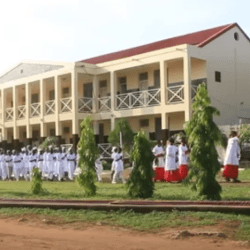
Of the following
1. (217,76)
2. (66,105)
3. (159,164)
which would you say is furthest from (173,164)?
(66,105)

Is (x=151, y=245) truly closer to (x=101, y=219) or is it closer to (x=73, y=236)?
(x=73, y=236)

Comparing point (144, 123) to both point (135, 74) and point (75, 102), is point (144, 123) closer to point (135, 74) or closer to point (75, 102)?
point (135, 74)

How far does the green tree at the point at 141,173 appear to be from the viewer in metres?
11.0

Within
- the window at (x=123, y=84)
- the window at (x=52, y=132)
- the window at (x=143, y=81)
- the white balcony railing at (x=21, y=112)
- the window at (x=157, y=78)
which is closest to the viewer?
the window at (x=157, y=78)

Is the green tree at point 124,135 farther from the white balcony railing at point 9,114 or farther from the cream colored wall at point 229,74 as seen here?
the white balcony railing at point 9,114

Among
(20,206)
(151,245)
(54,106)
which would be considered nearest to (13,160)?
(54,106)

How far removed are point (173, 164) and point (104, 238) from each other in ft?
33.9

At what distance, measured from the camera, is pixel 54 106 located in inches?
1111

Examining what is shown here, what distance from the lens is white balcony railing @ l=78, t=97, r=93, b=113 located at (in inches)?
1038

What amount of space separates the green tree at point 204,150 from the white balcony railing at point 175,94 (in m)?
11.5

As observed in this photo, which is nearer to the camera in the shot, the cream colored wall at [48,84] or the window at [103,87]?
the window at [103,87]

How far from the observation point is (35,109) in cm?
2905

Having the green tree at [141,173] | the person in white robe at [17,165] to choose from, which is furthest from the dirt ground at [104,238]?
the person in white robe at [17,165]

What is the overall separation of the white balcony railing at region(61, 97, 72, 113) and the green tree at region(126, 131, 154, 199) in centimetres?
1553
